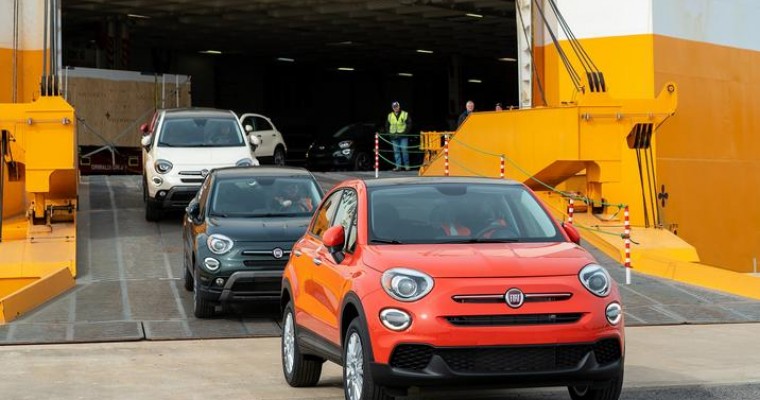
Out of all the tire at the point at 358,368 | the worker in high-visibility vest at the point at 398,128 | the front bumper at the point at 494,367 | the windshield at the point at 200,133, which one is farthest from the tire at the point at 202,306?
the worker in high-visibility vest at the point at 398,128

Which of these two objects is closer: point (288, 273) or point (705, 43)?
point (288, 273)

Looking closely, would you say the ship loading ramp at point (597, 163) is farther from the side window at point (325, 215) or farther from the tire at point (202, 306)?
the side window at point (325, 215)

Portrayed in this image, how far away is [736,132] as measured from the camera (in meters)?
27.9

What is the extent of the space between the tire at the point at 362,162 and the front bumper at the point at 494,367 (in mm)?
31696

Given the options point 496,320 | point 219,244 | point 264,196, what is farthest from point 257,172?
point 496,320

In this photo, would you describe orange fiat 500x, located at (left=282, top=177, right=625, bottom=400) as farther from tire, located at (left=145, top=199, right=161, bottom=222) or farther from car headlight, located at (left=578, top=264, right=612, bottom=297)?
tire, located at (left=145, top=199, right=161, bottom=222)

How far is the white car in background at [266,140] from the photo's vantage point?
→ 35.3 metres

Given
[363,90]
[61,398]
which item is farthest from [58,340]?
[363,90]

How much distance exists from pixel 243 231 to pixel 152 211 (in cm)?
769

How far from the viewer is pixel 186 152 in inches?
809

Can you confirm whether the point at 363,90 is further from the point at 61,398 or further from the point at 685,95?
the point at 61,398

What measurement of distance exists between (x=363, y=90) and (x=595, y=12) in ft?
130

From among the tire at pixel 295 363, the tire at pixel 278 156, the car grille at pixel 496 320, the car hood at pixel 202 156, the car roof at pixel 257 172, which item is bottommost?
the tire at pixel 295 363

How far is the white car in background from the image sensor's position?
116 feet
